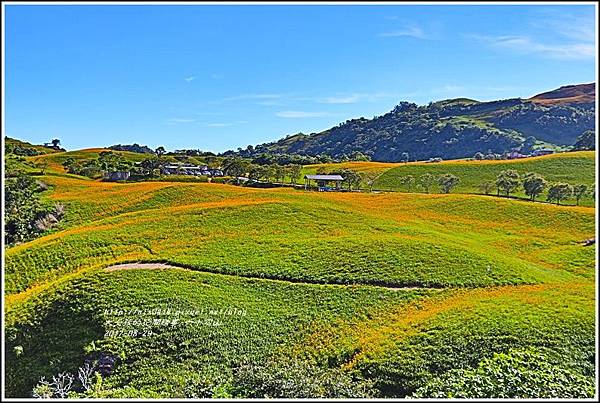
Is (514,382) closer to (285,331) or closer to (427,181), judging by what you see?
(285,331)

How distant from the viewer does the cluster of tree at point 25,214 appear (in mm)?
46281

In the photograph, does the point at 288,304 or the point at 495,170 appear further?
the point at 495,170

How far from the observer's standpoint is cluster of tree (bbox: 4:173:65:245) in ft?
152

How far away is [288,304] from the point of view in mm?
25266

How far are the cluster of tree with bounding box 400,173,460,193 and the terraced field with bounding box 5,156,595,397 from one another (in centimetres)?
3398

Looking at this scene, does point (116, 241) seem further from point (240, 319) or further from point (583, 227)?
point (583, 227)

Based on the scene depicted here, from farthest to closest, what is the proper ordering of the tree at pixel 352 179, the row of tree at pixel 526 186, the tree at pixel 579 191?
the tree at pixel 352 179 < the tree at pixel 579 191 < the row of tree at pixel 526 186

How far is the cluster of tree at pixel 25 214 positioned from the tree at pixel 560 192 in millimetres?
56086

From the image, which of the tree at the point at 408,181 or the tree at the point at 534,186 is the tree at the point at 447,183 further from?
the tree at the point at 534,186

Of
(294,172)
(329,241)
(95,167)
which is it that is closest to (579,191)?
(294,172)

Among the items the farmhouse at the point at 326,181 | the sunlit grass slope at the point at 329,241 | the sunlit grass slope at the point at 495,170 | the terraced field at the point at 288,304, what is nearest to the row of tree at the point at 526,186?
the sunlit grass slope at the point at 495,170

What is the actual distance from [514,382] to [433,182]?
236ft

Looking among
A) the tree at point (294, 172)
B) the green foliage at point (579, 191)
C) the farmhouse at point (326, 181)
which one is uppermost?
the tree at point (294, 172)

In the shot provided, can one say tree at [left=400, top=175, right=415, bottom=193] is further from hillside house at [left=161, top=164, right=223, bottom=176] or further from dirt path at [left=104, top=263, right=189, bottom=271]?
dirt path at [left=104, top=263, right=189, bottom=271]
